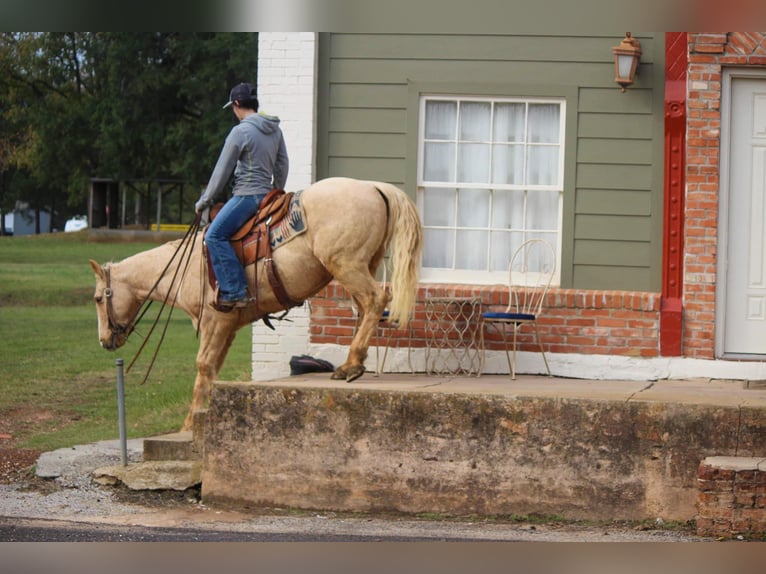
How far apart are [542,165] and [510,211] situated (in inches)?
18.8

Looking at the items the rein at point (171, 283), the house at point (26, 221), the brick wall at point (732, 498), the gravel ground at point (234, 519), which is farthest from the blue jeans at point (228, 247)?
the house at point (26, 221)

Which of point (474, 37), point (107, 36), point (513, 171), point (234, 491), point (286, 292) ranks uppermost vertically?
point (107, 36)

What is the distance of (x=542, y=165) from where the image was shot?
10.4 meters

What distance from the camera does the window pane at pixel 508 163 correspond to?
34.3 ft

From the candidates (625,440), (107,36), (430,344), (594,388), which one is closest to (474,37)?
(430,344)

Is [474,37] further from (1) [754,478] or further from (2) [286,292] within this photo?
(1) [754,478]

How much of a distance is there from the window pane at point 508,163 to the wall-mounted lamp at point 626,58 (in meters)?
1.05

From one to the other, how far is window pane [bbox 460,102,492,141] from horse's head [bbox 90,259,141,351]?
124 inches

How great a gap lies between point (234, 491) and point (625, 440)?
261 cm

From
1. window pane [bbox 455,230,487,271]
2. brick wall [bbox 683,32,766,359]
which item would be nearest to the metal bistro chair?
window pane [bbox 455,230,487,271]

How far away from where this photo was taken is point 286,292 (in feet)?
29.3

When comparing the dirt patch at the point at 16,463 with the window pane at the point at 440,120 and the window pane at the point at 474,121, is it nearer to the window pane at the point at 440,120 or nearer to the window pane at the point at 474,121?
the window pane at the point at 440,120

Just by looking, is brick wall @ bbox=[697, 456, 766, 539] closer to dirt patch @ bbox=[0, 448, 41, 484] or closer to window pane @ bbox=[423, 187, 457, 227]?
window pane @ bbox=[423, 187, 457, 227]

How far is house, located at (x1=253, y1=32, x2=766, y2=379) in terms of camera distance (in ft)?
32.8
